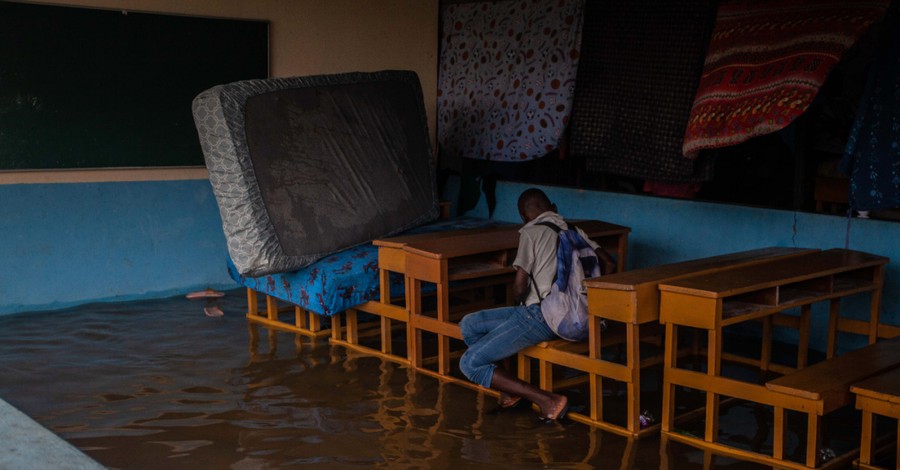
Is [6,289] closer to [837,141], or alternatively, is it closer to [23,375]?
[23,375]

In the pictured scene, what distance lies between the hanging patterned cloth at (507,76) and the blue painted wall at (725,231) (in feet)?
1.87

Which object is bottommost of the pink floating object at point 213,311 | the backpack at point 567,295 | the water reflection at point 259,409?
the water reflection at point 259,409

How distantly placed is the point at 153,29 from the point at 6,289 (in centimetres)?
238

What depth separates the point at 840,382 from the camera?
13.4 ft

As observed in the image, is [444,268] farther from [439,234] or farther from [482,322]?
[439,234]

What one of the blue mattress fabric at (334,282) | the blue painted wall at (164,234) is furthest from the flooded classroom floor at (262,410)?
the blue painted wall at (164,234)

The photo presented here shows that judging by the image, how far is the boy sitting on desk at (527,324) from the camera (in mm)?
4945

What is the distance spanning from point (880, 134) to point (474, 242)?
254 cm

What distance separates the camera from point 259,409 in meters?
5.03

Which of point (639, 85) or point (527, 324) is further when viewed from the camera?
point (639, 85)

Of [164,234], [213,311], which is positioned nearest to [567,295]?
[213,311]

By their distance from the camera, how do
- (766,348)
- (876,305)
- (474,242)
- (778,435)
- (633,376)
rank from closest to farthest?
(778,435) < (633,376) < (876,305) < (766,348) < (474,242)

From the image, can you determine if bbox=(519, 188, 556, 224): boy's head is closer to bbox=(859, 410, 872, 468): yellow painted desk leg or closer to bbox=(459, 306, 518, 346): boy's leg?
bbox=(459, 306, 518, 346): boy's leg

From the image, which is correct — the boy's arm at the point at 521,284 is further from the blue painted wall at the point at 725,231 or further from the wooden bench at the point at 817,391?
the blue painted wall at the point at 725,231
